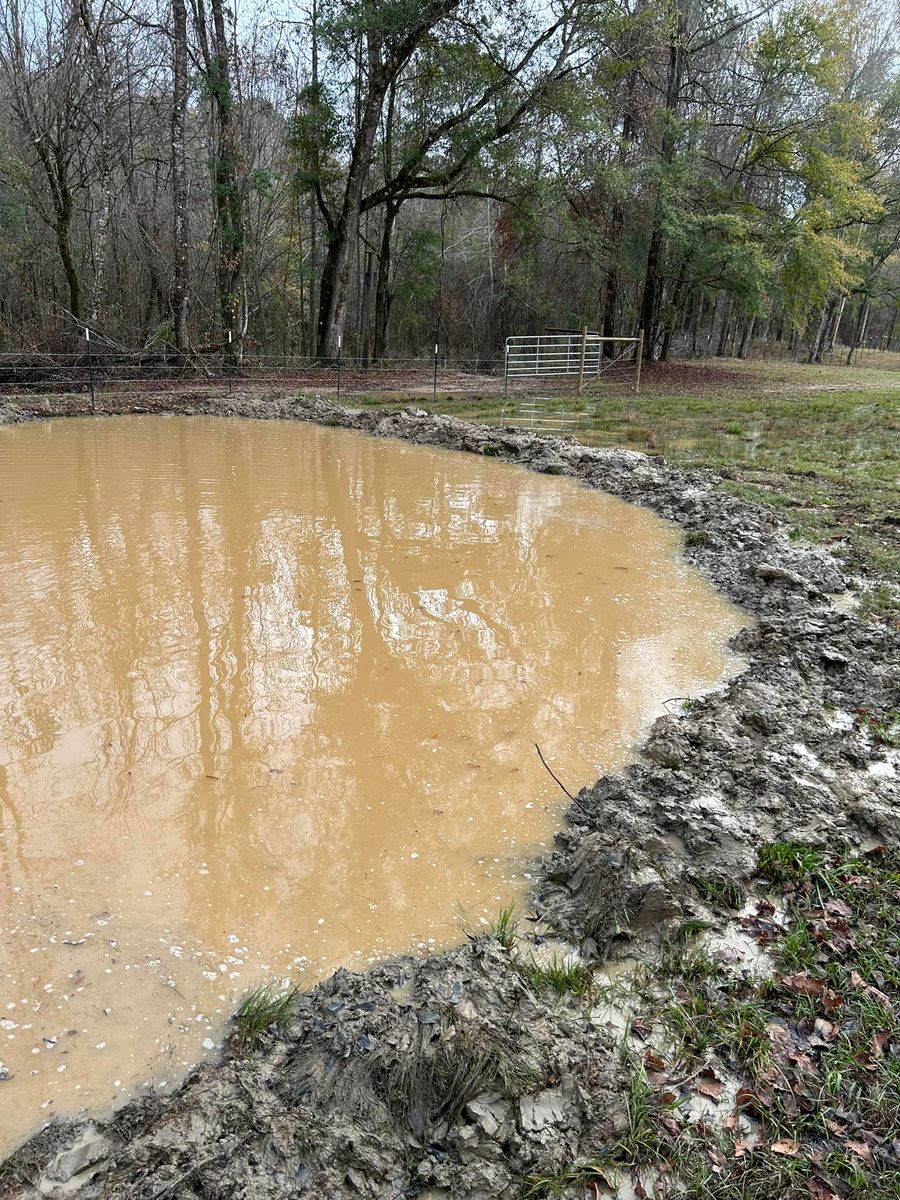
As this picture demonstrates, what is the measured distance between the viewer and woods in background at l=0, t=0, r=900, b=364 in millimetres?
16844

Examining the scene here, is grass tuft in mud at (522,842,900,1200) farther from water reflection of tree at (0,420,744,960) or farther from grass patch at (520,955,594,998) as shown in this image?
water reflection of tree at (0,420,744,960)

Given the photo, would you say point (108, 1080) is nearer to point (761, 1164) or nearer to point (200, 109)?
point (761, 1164)

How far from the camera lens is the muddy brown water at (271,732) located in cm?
238

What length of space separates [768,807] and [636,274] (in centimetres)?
2153

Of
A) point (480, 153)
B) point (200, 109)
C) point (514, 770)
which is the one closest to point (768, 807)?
point (514, 770)

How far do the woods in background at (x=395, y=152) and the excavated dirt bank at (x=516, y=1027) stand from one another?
57.6 ft

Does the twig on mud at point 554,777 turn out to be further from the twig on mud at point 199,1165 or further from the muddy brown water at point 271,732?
the twig on mud at point 199,1165

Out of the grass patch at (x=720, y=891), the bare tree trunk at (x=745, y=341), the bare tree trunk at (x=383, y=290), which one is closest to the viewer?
the grass patch at (x=720, y=891)

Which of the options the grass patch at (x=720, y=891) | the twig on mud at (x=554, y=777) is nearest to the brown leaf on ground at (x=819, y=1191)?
the grass patch at (x=720, y=891)

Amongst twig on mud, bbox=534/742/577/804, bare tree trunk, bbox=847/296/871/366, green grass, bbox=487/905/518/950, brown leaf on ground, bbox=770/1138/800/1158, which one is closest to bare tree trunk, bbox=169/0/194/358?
twig on mud, bbox=534/742/577/804

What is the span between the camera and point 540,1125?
1.84 metres

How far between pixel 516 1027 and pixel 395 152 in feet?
73.9

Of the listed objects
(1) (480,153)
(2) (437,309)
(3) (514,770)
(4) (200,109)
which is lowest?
(3) (514,770)

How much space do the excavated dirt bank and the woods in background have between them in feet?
57.6
